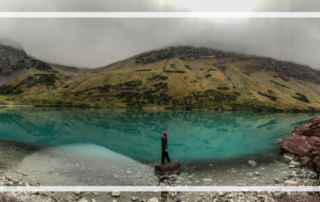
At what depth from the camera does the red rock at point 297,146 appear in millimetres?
23078

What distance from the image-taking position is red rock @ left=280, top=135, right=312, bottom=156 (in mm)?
23078

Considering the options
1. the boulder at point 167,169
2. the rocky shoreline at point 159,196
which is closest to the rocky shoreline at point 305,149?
the rocky shoreline at point 159,196

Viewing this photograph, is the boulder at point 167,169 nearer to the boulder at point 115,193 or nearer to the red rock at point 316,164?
the boulder at point 115,193

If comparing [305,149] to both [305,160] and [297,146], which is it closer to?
[297,146]

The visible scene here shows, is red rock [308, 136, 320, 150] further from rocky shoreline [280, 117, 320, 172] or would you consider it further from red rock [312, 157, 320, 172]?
red rock [312, 157, 320, 172]

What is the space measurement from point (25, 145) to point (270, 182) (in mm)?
37070

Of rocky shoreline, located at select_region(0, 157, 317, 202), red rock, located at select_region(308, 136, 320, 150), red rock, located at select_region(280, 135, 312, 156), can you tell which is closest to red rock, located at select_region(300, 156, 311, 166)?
red rock, located at select_region(280, 135, 312, 156)

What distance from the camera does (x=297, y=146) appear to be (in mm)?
24875

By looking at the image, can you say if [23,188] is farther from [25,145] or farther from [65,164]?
[25,145]

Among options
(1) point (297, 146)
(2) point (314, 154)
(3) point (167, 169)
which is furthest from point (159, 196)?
(1) point (297, 146)

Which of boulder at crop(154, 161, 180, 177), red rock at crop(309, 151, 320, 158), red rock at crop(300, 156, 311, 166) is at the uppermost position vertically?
red rock at crop(309, 151, 320, 158)

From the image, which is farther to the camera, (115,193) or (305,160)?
(305,160)

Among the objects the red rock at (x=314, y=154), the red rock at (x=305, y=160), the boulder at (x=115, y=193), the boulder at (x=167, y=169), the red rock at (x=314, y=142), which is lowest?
the boulder at (x=115, y=193)

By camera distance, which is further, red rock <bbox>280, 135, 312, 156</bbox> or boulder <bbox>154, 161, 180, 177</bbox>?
red rock <bbox>280, 135, 312, 156</bbox>
